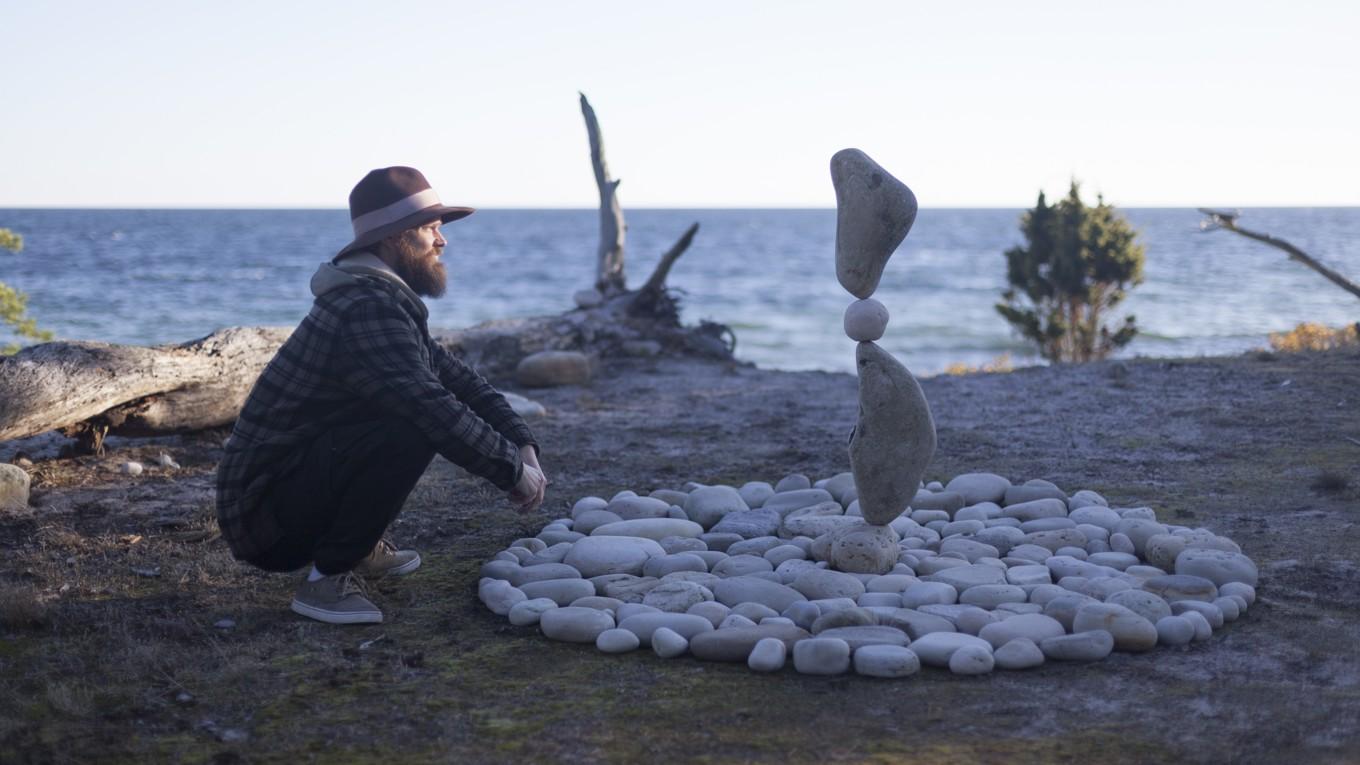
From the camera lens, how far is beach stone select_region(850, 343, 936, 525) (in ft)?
14.6

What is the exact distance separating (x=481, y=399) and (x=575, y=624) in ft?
3.34

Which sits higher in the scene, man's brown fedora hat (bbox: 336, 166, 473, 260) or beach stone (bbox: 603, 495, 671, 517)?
man's brown fedora hat (bbox: 336, 166, 473, 260)

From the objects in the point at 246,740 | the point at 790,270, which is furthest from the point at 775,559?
the point at 790,270

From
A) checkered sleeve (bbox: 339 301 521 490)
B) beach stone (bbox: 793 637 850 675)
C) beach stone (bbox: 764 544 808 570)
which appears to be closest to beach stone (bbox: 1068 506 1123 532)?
beach stone (bbox: 764 544 808 570)

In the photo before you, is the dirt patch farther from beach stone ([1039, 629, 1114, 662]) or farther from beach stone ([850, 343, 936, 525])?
beach stone ([850, 343, 936, 525])

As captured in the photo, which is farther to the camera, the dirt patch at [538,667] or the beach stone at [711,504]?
the beach stone at [711,504]

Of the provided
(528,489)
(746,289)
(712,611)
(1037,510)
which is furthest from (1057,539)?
(746,289)

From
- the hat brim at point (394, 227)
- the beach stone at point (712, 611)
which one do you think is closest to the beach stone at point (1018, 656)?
the beach stone at point (712, 611)

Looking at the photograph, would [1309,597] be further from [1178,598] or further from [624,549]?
[624,549]

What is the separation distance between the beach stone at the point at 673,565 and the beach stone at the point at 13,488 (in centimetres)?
308

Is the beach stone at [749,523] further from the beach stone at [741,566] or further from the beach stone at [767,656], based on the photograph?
the beach stone at [767,656]

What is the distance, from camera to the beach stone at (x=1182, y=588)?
13.3 ft

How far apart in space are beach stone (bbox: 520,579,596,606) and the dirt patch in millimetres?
261

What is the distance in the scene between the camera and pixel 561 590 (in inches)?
167
